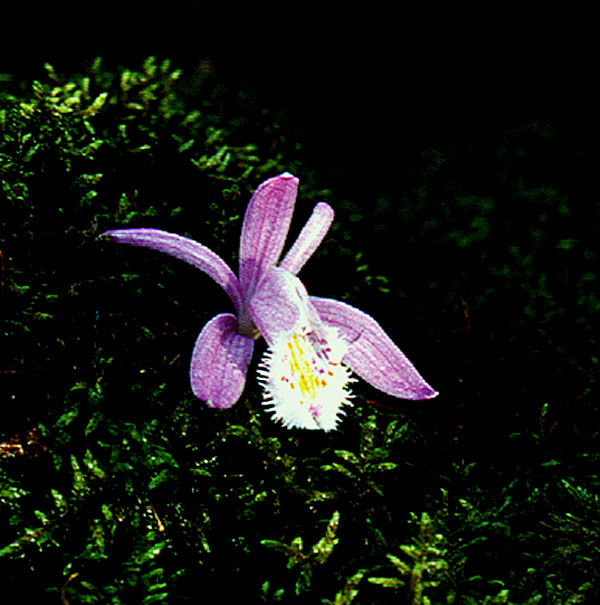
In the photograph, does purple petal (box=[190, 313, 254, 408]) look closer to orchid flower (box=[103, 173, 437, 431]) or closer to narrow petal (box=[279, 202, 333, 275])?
orchid flower (box=[103, 173, 437, 431])

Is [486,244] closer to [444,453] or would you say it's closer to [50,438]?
[444,453]

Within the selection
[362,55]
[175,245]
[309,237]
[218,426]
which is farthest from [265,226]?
[362,55]

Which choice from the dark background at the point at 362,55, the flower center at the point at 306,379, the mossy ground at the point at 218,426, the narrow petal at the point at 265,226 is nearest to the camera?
the mossy ground at the point at 218,426

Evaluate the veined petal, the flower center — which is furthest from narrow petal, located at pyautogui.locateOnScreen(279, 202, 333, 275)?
the flower center

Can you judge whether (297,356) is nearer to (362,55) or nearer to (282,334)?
(282,334)

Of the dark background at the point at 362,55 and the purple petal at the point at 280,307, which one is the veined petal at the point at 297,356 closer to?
the purple petal at the point at 280,307

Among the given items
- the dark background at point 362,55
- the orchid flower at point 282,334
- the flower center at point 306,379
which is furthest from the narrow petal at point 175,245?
the dark background at point 362,55

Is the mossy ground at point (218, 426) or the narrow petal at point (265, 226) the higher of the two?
the narrow petal at point (265, 226)
